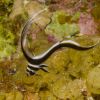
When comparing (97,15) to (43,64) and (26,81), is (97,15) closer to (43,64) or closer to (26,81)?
(43,64)

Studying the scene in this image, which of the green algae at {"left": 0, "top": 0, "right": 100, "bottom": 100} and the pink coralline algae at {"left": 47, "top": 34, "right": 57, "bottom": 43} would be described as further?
the pink coralline algae at {"left": 47, "top": 34, "right": 57, "bottom": 43}

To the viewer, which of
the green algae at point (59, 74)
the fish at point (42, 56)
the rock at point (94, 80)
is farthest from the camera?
the fish at point (42, 56)

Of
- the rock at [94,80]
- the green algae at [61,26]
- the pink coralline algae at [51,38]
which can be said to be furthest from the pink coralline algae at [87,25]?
the rock at [94,80]

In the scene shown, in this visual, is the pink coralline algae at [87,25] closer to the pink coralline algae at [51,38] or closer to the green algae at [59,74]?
the green algae at [59,74]

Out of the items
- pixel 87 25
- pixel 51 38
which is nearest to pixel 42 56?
pixel 51 38

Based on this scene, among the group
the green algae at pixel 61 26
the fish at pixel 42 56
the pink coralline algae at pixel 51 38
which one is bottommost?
the fish at pixel 42 56

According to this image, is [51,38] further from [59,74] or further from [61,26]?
[59,74]

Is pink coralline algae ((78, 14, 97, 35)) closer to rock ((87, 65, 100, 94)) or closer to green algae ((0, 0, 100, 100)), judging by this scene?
green algae ((0, 0, 100, 100))

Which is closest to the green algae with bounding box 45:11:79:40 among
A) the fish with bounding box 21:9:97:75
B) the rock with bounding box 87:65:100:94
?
the fish with bounding box 21:9:97:75

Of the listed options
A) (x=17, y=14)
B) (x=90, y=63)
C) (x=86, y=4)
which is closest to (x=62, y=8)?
(x=86, y=4)
